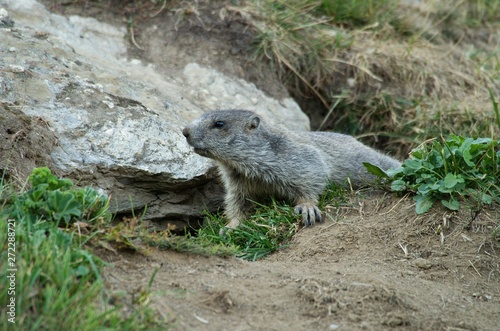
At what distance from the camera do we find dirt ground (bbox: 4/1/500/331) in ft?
12.1

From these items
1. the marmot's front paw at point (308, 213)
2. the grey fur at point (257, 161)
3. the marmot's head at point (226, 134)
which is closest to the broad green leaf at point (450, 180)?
the grey fur at point (257, 161)

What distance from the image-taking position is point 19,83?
594cm

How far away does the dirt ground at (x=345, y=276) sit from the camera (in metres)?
3.70

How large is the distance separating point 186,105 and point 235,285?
138 inches

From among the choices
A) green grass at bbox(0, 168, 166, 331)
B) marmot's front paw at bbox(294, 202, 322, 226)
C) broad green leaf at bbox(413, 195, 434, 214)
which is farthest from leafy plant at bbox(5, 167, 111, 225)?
broad green leaf at bbox(413, 195, 434, 214)

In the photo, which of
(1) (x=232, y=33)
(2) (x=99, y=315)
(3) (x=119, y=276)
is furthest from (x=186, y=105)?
(2) (x=99, y=315)

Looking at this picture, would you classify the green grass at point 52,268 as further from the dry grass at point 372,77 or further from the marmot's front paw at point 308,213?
the dry grass at point 372,77

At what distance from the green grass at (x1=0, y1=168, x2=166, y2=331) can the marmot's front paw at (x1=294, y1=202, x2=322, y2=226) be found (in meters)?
2.26

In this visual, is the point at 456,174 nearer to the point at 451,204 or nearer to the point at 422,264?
the point at 451,204

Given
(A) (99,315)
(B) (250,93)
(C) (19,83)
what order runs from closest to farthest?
(A) (99,315) → (C) (19,83) → (B) (250,93)

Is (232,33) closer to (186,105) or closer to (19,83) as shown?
(186,105)

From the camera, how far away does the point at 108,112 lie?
619 cm

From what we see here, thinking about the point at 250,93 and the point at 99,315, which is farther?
the point at 250,93

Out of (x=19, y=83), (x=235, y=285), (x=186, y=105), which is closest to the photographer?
(x=235, y=285)
